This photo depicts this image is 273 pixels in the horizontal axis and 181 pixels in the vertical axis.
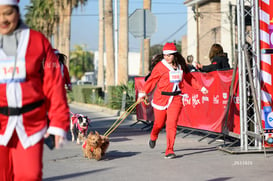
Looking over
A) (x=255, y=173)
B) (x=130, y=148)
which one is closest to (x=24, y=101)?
(x=255, y=173)

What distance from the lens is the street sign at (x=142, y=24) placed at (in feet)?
55.4

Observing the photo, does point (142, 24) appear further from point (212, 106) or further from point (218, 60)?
point (212, 106)

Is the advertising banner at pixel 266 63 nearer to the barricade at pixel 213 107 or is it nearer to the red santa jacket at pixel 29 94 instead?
the barricade at pixel 213 107

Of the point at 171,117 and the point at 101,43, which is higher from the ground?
the point at 101,43

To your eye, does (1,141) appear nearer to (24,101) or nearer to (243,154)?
(24,101)

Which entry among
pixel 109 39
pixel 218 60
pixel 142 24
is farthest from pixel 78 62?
pixel 218 60

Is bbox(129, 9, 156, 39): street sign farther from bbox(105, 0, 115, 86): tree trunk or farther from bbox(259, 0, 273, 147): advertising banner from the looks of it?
bbox(105, 0, 115, 86): tree trunk

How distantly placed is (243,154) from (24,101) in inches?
246

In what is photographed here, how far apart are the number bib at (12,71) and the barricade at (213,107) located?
581 cm

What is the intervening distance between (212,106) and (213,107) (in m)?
0.06

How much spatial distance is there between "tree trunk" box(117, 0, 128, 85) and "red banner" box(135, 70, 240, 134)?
1202cm

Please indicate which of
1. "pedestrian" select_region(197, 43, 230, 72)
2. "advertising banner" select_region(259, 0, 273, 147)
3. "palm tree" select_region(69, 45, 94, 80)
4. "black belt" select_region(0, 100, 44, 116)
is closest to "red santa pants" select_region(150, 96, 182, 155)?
"advertising banner" select_region(259, 0, 273, 147)

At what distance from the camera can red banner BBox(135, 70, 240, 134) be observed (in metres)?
10.6

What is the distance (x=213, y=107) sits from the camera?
11586 mm
